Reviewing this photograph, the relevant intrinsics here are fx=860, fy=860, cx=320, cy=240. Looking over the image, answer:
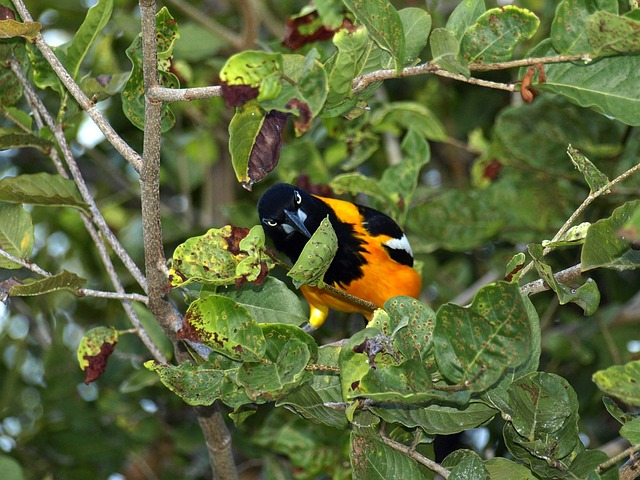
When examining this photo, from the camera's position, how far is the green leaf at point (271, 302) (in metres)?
2.53

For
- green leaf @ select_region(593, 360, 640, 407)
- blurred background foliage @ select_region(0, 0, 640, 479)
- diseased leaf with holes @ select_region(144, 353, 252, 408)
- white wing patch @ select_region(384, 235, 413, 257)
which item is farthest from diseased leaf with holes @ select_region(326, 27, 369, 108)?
white wing patch @ select_region(384, 235, 413, 257)

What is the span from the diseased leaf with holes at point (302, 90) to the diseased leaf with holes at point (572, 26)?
0.66 metres

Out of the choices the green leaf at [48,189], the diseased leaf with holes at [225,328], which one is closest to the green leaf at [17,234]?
the green leaf at [48,189]

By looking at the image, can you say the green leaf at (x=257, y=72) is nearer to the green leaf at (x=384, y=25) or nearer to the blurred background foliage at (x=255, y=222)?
the green leaf at (x=384, y=25)

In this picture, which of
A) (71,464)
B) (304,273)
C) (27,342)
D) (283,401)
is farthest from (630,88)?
(27,342)

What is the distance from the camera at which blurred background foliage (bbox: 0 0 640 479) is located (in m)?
4.27

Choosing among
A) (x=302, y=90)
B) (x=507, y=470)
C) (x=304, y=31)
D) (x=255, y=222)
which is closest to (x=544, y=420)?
(x=507, y=470)

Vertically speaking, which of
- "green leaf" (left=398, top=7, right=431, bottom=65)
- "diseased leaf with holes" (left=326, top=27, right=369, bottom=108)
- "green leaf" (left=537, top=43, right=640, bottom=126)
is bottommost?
"green leaf" (left=537, top=43, right=640, bottom=126)

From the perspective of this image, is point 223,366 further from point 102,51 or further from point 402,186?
point 102,51

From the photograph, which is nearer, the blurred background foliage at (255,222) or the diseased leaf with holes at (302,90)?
the diseased leaf with holes at (302,90)

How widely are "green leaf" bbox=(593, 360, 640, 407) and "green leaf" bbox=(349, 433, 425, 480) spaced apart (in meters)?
0.65

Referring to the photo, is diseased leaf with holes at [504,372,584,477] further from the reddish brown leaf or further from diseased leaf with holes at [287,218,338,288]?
the reddish brown leaf

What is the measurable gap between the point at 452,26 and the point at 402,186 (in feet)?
5.07

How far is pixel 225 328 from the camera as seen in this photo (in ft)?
7.27
